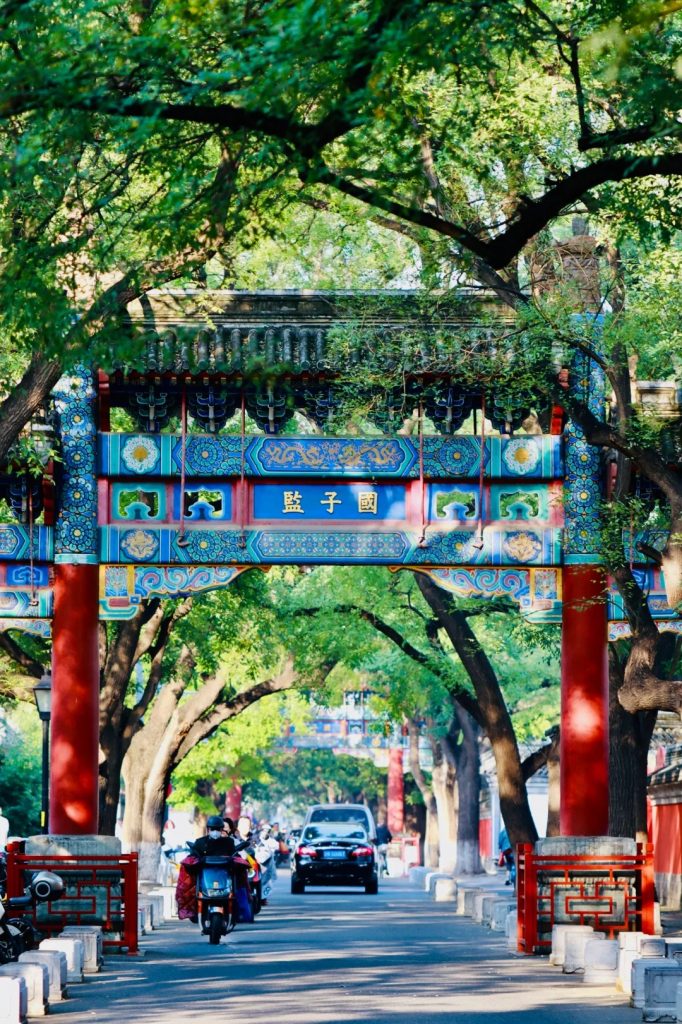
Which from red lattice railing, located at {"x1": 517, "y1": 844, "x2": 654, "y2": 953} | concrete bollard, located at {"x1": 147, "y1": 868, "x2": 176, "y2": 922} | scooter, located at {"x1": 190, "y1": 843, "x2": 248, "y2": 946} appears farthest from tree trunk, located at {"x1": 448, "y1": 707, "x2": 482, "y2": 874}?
red lattice railing, located at {"x1": 517, "y1": 844, "x2": 654, "y2": 953}

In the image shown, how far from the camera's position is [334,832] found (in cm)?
4372

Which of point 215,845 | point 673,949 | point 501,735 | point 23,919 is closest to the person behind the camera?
point 23,919

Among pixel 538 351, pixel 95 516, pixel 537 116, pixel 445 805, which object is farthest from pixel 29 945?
pixel 445 805

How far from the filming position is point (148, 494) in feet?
74.8

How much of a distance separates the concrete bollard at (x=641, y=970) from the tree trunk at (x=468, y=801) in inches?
1081

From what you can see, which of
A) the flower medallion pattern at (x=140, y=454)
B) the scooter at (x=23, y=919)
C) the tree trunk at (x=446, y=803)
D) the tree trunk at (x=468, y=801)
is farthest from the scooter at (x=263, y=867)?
the scooter at (x=23, y=919)

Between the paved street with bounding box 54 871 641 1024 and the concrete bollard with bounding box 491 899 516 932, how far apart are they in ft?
1.76

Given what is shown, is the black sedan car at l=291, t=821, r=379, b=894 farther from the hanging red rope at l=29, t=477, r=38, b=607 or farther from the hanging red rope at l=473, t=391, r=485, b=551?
the hanging red rope at l=473, t=391, r=485, b=551

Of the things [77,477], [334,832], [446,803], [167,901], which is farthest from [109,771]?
[446,803]

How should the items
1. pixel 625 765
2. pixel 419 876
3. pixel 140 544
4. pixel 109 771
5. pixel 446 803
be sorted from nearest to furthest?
pixel 140 544, pixel 625 765, pixel 109 771, pixel 446 803, pixel 419 876

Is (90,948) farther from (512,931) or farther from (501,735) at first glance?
(501,735)

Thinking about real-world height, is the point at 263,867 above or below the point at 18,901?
below

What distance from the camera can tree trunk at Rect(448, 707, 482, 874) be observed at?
144 feet

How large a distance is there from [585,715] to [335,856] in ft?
70.9
